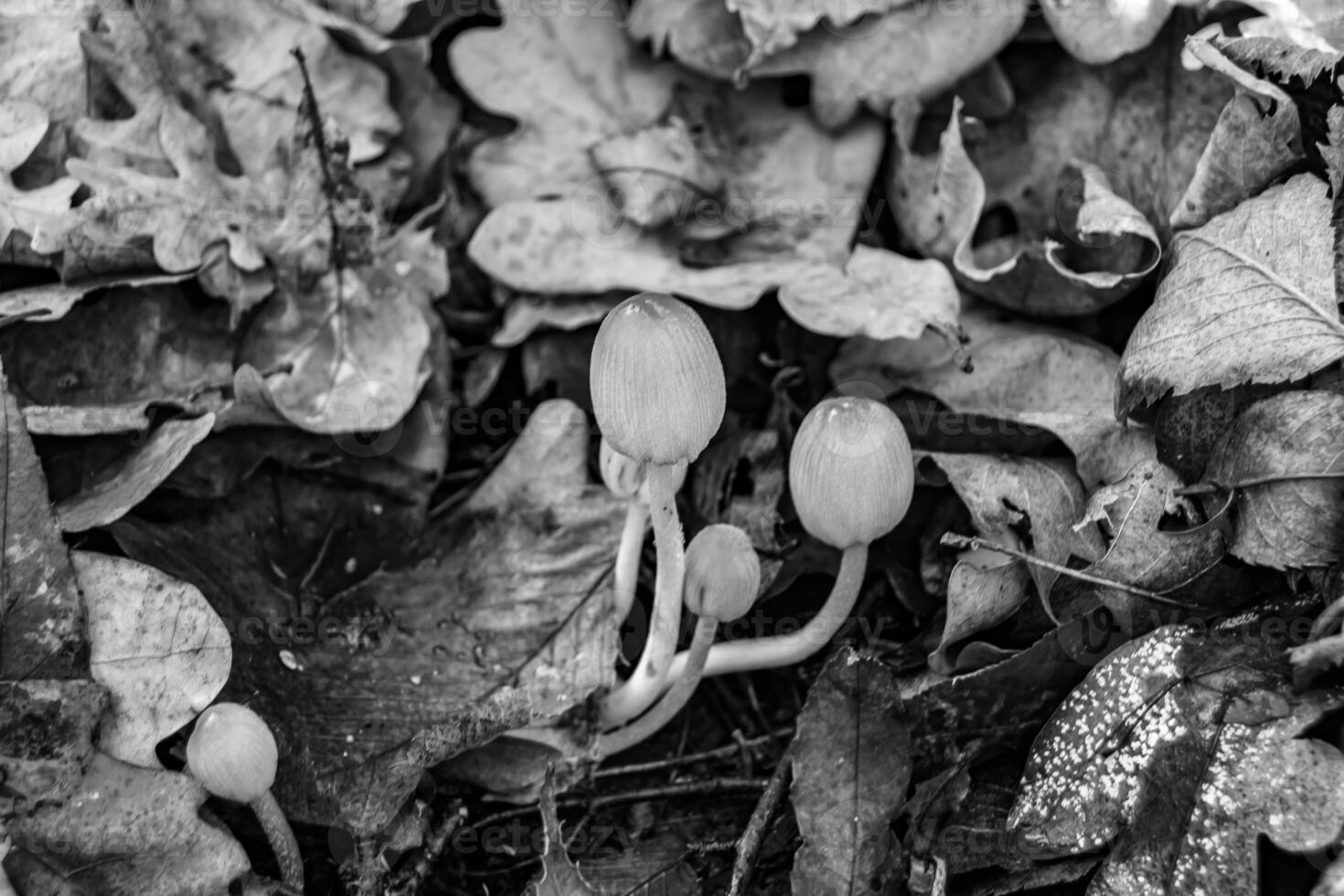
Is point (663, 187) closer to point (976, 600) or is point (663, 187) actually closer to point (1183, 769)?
point (976, 600)

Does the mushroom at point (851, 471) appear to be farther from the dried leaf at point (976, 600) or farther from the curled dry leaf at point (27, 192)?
the curled dry leaf at point (27, 192)

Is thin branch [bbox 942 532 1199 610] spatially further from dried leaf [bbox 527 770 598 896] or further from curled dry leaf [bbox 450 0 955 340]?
dried leaf [bbox 527 770 598 896]

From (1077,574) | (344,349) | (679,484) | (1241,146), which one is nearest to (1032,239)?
(1241,146)

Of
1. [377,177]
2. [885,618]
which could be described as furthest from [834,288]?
[377,177]

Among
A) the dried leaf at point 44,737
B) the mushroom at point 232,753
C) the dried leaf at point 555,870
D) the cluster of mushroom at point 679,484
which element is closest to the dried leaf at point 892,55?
the cluster of mushroom at point 679,484

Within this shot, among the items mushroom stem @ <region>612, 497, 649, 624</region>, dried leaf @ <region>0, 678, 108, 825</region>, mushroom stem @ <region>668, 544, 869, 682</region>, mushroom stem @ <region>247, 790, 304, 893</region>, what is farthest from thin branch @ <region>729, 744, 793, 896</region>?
dried leaf @ <region>0, 678, 108, 825</region>

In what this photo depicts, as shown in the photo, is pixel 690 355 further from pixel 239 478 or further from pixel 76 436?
pixel 76 436
